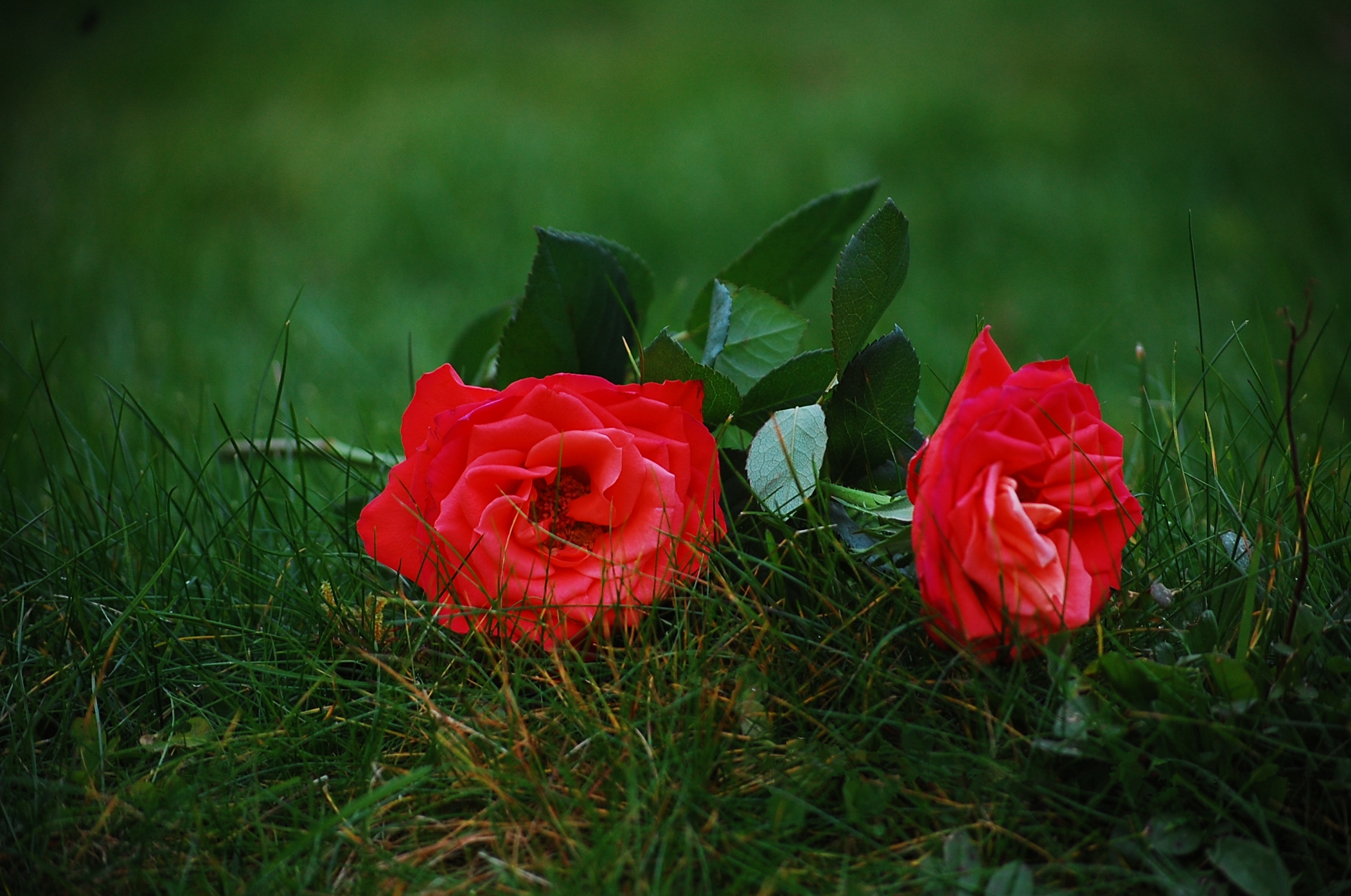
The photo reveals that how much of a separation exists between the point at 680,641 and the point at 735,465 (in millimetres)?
206

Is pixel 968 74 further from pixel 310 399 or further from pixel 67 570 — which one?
pixel 67 570

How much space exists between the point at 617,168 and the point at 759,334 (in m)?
2.67

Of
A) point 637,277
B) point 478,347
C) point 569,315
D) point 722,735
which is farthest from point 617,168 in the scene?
point 722,735

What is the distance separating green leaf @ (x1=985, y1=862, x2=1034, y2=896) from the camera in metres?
0.80

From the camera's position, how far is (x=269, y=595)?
118 centimetres

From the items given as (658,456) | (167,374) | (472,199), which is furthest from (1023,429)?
(472,199)

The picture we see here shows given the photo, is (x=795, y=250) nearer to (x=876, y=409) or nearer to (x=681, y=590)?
(x=876, y=409)

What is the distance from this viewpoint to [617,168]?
12.1ft

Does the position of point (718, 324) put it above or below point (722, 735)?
above

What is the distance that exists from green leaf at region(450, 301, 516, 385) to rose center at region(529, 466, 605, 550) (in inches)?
19.2

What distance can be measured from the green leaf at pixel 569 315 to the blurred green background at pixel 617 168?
898 mm

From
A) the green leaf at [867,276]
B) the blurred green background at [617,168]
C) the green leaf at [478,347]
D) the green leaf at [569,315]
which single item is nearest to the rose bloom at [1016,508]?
the green leaf at [867,276]

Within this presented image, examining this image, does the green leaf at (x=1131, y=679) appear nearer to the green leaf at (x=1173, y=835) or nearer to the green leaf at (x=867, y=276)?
the green leaf at (x=1173, y=835)

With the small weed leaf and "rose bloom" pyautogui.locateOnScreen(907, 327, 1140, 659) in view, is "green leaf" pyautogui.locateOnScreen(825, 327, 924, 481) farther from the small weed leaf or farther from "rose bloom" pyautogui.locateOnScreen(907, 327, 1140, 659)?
the small weed leaf
